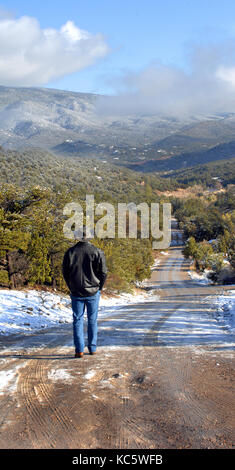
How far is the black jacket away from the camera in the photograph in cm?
512

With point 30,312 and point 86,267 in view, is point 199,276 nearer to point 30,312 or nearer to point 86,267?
point 30,312

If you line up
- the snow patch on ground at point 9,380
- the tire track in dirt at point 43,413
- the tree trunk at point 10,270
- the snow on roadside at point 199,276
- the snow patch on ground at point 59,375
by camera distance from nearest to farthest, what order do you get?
the tire track in dirt at point 43,413 → the snow patch on ground at point 9,380 → the snow patch on ground at point 59,375 → the tree trunk at point 10,270 → the snow on roadside at point 199,276

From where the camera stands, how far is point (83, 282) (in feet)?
16.6

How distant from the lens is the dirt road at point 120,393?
9.50ft

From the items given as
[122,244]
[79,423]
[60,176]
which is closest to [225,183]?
[60,176]

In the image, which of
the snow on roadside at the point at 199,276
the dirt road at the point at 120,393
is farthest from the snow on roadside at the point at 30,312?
the snow on roadside at the point at 199,276

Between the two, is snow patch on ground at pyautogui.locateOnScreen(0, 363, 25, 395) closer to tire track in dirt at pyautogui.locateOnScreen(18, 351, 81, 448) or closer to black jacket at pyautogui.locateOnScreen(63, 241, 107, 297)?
tire track in dirt at pyautogui.locateOnScreen(18, 351, 81, 448)

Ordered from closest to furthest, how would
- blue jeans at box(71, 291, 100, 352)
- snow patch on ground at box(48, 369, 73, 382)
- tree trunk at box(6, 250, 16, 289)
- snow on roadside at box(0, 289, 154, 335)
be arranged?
1. snow patch on ground at box(48, 369, 73, 382)
2. blue jeans at box(71, 291, 100, 352)
3. snow on roadside at box(0, 289, 154, 335)
4. tree trunk at box(6, 250, 16, 289)

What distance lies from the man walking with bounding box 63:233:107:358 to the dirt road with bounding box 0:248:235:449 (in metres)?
0.39

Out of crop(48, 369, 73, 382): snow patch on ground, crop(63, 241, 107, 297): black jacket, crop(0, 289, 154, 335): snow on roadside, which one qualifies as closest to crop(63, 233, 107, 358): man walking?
crop(63, 241, 107, 297): black jacket

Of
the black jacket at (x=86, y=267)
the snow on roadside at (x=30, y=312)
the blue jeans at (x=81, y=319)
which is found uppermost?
the black jacket at (x=86, y=267)

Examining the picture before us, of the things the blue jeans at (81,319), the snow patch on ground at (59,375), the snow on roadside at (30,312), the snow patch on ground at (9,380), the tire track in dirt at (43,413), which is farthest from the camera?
the snow on roadside at (30,312)

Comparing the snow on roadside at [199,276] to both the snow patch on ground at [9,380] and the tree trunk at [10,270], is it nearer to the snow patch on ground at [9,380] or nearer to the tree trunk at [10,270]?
the tree trunk at [10,270]

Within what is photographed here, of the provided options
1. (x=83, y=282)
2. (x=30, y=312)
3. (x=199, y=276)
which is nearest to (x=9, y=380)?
(x=83, y=282)
